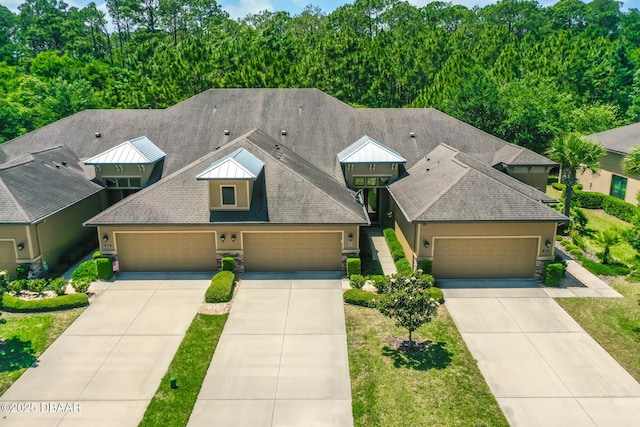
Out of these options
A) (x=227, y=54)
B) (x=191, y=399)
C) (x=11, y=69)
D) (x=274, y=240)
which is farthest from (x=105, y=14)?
(x=191, y=399)

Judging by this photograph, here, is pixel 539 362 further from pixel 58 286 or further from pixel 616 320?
pixel 58 286

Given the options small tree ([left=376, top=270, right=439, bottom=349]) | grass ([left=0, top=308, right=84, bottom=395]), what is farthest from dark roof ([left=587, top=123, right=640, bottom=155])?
→ grass ([left=0, top=308, right=84, bottom=395])

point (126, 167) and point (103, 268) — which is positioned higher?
point (126, 167)

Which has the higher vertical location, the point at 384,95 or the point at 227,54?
the point at 227,54

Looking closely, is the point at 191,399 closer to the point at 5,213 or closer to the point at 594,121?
the point at 5,213

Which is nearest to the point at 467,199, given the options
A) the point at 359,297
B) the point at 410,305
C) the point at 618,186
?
the point at 359,297

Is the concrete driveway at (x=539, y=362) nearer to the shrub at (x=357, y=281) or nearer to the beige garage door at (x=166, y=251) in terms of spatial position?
the shrub at (x=357, y=281)
